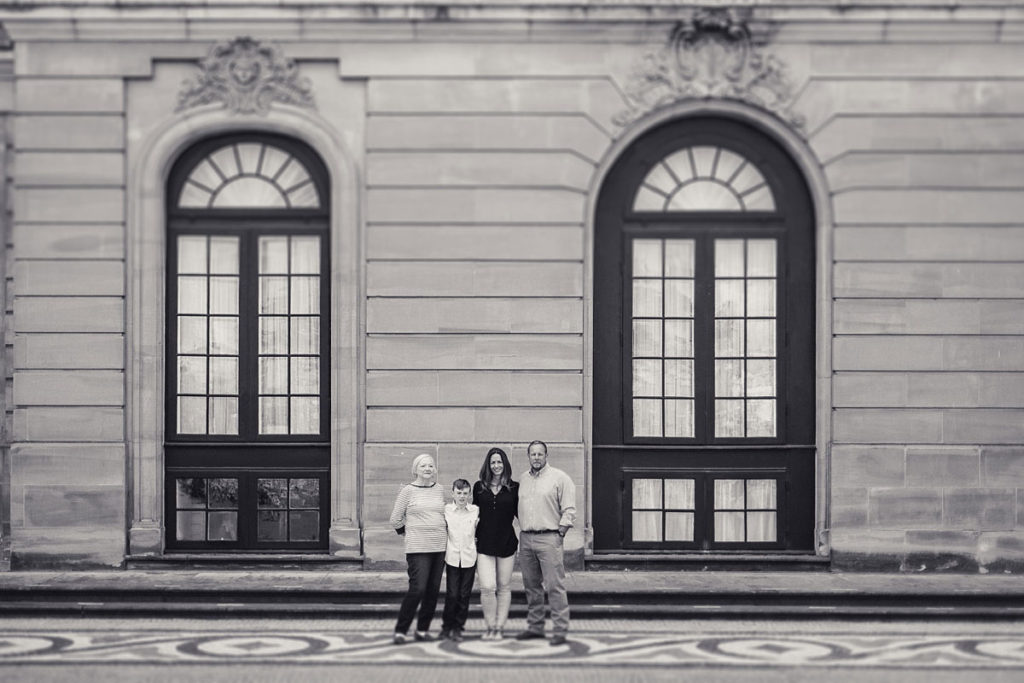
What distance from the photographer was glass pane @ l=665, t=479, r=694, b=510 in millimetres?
18516

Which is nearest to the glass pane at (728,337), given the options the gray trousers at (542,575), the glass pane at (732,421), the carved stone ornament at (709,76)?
the glass pane at (732,421)

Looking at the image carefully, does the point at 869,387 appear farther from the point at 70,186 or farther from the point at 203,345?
the point at 70,186

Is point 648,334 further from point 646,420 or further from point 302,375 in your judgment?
point 302,375

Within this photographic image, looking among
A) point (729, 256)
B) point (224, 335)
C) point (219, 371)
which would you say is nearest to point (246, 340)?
point (224, 335)

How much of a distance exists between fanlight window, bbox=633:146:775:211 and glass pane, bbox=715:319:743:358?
1.47 metres

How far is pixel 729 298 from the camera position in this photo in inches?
731

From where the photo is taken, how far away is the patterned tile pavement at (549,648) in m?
13.4

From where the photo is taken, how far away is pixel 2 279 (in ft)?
60.5

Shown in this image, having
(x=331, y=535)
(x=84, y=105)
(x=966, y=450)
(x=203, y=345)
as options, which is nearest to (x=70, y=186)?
(x=84, y=105)

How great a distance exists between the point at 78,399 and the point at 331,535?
3.53 meters

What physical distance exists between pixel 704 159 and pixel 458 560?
678 centimetres

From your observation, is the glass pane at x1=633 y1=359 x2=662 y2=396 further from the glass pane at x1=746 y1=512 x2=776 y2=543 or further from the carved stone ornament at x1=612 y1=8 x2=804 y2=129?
the carved stone ornament at x1=612 y1=8 x2=804 y2=129

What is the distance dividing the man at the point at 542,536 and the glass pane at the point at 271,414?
496cm

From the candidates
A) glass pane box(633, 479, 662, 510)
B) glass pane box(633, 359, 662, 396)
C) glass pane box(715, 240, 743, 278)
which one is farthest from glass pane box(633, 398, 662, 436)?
glass pane box(715, 240, 743, 278)
